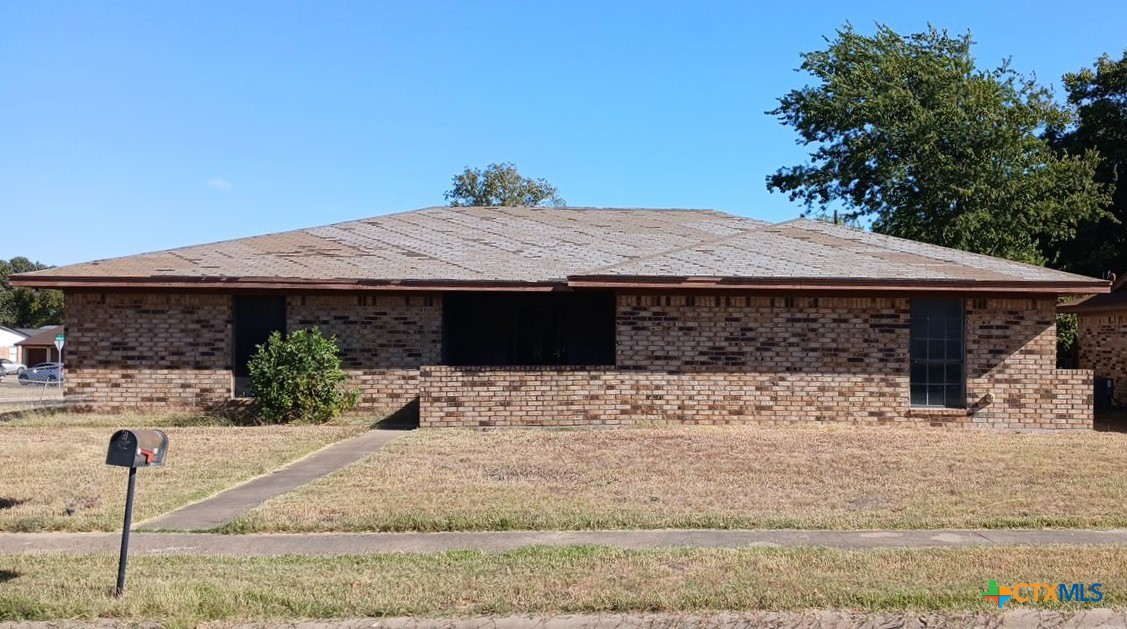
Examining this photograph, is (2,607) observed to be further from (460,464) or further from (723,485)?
(723,485)

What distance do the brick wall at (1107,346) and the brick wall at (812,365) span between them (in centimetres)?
662

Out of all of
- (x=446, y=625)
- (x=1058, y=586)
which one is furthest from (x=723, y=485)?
(x=446, y=625)

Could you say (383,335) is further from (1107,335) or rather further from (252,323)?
(1107,335)

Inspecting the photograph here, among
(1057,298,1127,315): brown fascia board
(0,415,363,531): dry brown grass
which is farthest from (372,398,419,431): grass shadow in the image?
(1057,298,1127,315): brown fascia board

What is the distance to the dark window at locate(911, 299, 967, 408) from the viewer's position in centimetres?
1462

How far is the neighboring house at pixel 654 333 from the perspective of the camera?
14.1 m

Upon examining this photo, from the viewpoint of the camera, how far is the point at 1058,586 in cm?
567

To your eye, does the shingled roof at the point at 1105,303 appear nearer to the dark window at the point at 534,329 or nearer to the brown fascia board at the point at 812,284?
the brown fascia board at the point at 812,284

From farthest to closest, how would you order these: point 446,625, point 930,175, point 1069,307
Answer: point 930,175
point 1069,307
point 446,625

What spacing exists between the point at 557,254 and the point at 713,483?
Result: 27.7 ft

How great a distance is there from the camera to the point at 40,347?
6159cm

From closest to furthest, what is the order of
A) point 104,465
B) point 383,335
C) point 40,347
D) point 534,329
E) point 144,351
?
point 104,465, point 144,351, point 383,335, point 534,329, point 40,347

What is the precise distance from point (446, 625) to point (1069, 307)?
2071cm

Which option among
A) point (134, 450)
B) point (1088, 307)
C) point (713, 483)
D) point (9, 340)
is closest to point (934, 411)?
point (713, 483)
